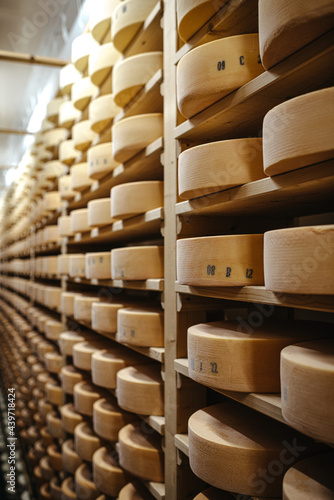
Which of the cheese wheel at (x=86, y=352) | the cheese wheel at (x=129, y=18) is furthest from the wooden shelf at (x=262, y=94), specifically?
the cheese wheel at (x=86, y=352)

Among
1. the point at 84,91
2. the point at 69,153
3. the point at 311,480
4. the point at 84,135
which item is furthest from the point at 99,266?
the point at 311,480

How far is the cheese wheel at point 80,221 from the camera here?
2740 millimetres

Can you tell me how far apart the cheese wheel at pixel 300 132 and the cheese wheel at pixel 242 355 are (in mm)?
483

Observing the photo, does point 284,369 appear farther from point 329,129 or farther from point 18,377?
point 18,377

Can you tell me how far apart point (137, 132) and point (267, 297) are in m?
1.05

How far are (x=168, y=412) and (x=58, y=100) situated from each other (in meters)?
2.85

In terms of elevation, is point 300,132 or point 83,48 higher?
point 83,48

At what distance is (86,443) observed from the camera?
250 centimetres

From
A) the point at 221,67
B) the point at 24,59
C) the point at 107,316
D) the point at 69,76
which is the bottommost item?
the point at 107,316

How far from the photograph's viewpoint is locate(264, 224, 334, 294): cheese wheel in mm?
901

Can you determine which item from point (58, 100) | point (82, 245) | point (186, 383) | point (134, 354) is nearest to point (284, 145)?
point (186, 383)

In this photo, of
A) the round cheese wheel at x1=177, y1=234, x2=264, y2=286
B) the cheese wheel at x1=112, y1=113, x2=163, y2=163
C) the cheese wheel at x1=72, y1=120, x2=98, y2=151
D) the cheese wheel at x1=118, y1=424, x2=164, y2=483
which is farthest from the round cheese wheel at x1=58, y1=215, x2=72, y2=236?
the round cheese wheel at x1=177, y1=234, x2=264, y2=286

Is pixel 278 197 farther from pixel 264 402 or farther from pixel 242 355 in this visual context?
pixel 264 402

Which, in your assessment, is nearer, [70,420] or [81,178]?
[81,178]
